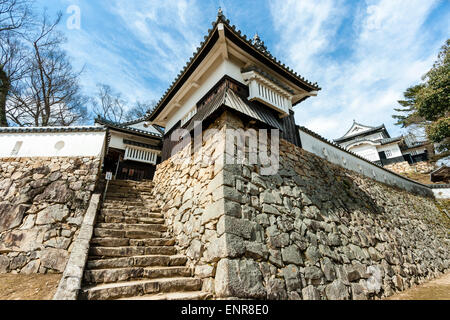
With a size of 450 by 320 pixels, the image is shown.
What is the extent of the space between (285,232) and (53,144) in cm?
793

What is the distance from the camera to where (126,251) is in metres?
3.91

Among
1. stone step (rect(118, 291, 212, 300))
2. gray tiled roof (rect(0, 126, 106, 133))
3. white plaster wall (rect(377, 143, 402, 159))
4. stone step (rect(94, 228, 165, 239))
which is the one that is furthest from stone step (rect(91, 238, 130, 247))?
white plaster wall (rect(377, 143, 402, 159))

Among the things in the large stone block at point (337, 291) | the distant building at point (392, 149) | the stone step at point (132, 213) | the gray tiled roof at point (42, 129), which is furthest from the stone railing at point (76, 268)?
the distant building at point (392, 149)

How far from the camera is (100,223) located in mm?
4730

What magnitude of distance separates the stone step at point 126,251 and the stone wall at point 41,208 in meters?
1.84

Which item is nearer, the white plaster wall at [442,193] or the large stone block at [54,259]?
the large stone block at [54,259]

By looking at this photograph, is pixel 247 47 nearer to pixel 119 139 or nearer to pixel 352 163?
pixel 352 163

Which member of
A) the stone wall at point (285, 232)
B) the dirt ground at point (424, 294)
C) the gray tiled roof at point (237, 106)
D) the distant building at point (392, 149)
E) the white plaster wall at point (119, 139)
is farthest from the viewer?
the distant building at point (392, 149)

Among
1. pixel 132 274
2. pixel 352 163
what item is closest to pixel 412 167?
pixel 352 163

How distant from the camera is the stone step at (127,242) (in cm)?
400

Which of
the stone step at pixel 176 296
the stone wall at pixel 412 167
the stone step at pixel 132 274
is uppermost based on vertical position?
the stone wall at pixel 412 167

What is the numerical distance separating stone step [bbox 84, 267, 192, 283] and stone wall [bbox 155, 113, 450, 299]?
35 cm

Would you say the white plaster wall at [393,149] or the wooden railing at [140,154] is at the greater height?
the white plaster wall at [393,149]

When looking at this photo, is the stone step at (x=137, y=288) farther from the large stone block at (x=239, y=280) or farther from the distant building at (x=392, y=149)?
the distant building at (x=392, y=149)
